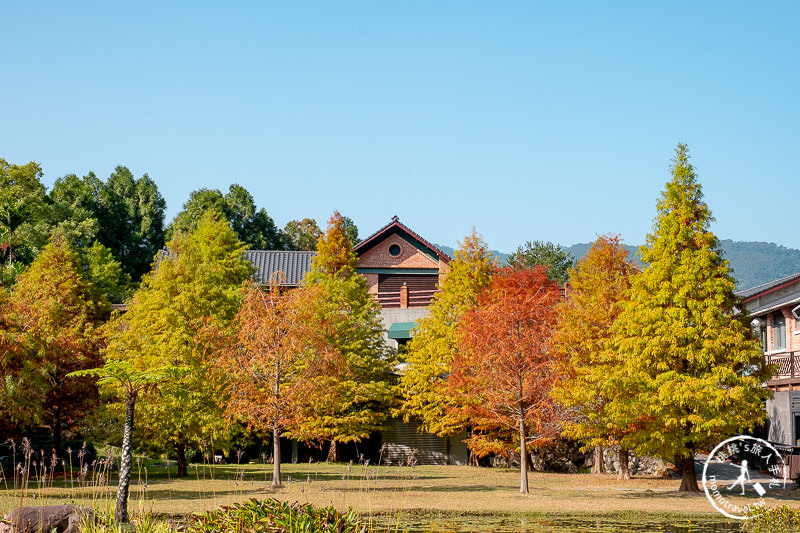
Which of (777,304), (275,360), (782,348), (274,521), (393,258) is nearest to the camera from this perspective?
(274,521)

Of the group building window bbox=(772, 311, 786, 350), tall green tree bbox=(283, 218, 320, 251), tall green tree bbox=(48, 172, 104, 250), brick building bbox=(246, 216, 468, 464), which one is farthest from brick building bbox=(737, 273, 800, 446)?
tall green tree bbox=(283, 218, 320, 251)

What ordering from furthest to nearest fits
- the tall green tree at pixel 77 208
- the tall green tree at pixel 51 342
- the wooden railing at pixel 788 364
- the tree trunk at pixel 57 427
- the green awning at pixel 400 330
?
1. the tall green tree at pixel 77 208
2. the green awning at pixel 400 330
3. the wooden railing at pixel 788 364
4. the tree trunk at pixel 57 427
5. the tall green tree at pixel 51 342

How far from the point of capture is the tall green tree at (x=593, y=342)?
90.7 feet

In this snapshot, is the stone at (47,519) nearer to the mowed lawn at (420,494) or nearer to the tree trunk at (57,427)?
the mowed lawn at (420,494)

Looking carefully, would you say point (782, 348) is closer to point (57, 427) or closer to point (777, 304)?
point (777, 304)

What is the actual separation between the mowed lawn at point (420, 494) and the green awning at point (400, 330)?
1291 centimetres

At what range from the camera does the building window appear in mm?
39844

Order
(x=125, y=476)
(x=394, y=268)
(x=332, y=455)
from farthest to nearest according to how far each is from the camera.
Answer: (x=394, y=268) → (x=332, y=455) → (x=125, y=476)

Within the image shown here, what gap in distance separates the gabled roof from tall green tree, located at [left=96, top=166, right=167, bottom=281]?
2699 cm

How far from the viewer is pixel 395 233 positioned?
5875cm

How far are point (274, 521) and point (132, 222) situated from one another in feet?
248

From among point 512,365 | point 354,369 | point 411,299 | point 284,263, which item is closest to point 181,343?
point 354,369

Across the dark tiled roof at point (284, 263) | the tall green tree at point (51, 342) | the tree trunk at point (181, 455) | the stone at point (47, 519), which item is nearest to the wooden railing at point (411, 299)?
the dark tiled roof at point (284, 263)

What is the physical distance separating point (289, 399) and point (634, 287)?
38.4ft
